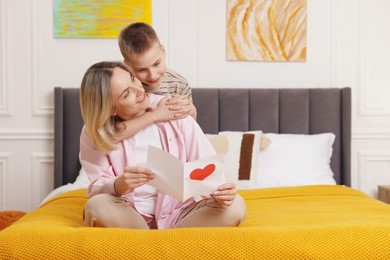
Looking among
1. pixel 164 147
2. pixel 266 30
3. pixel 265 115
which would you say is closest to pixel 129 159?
pixel 164 147

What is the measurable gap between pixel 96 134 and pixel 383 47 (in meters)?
2.83

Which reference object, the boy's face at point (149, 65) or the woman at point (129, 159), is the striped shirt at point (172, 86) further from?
the woman at point (129, 159)

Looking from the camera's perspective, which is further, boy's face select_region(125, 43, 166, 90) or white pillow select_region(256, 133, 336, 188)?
white pillow select_region(256, 133, 336, 188)

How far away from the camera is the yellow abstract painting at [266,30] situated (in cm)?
429

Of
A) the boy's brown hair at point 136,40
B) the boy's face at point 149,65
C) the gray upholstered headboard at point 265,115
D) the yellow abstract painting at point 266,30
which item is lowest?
the gray upholstered headboard at point 265,115

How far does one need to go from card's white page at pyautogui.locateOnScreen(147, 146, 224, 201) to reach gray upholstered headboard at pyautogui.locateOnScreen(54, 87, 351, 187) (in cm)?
208

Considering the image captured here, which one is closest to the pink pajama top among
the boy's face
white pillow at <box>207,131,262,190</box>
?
the boy's face

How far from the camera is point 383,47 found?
14.3 ft

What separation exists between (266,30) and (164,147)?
2.16m

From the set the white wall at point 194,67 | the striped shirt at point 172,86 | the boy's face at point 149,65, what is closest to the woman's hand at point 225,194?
the boy's face at point 149,65

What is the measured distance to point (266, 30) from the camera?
431 cm

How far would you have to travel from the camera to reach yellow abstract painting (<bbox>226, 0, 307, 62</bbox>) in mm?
4293

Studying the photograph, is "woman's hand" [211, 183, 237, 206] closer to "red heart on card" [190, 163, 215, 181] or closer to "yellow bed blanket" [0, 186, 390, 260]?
"red heart on card" [190, 163, 215, 181]

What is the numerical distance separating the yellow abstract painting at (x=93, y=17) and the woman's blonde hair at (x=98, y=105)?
203cm
